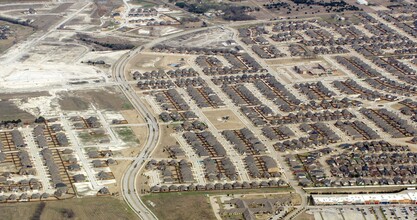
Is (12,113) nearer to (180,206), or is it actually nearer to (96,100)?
(96,100)

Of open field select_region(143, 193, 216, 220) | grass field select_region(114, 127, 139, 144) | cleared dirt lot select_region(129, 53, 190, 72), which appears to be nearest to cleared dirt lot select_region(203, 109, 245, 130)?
grass field select_region(114, 127, 139, 144)

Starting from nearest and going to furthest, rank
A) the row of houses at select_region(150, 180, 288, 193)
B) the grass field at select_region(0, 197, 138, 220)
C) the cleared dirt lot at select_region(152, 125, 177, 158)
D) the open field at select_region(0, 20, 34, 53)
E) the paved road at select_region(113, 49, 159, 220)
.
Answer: the grass field at select_region(0, 197, 138, 220) → the paved road at select_region(113, 49, 159, 220) → the row of houses at select_region(150, 180, 288, 193) → the cleared dirt lot at select_region(152, 125, 177, 158) → the open field at select_region(0, 20, 34, 53)

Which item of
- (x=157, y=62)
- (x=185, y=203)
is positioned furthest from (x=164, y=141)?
(x=157, y=62)

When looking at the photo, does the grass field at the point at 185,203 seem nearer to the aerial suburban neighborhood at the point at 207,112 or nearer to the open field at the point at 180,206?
the open field at the point at 180,206

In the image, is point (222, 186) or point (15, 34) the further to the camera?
point (15, 34)

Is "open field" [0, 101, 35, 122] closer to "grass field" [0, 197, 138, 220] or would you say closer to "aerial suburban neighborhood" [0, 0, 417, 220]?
"aerial suburban neighborhood" [0, 0, 417, 220]

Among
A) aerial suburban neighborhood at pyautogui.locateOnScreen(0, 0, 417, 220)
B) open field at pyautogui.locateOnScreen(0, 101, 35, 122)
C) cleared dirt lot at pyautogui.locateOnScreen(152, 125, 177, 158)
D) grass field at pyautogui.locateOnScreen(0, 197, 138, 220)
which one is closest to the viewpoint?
grass field at pyautogui.locateOnScreen(0, 197, 138, 220)
